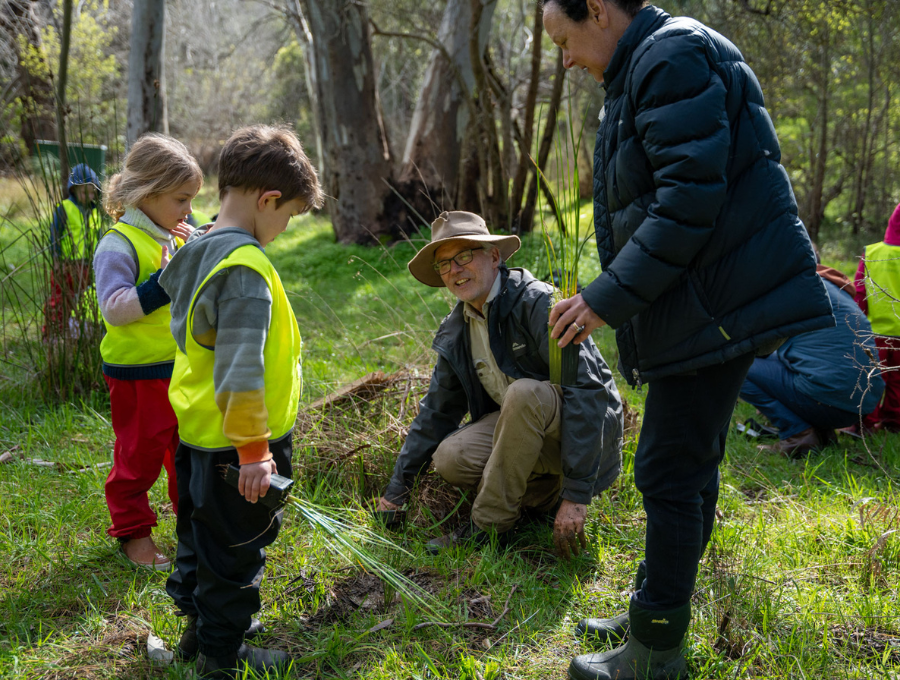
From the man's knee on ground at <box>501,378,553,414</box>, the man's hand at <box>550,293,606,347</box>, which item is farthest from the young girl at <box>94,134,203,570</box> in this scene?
the man's hand at <box>550,293,606,347</box>

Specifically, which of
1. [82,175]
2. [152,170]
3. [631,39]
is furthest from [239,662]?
[82,175]

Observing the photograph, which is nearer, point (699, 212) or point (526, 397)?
point (699, 212)

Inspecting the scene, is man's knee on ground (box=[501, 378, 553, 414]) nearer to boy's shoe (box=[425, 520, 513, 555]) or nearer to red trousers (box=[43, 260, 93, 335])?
boy's shoe (box=[425, 520, 513, 555])

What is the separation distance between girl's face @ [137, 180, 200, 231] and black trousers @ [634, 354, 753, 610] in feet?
6.15

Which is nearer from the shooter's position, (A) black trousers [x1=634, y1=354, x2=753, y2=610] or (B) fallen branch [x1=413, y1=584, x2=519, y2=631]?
(A) black trousers [x1=634, y1=354, x2=753, y2=610]

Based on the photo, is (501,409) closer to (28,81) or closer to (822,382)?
(822,382)

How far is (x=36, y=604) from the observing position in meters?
2.53

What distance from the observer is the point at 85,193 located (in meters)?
3.81

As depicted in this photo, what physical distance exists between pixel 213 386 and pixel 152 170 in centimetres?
110

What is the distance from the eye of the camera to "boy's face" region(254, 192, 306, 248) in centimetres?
202

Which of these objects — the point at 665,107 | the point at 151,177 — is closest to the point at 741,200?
the point at 665,107

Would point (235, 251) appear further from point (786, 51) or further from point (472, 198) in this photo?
point (786, 51)

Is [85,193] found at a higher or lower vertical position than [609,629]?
higher

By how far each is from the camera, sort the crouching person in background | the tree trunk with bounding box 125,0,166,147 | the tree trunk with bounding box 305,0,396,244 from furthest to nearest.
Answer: the tree trunk with bounding box 305,0,396,244 → the tree trunk with bounding box 125,0,166,147 → the crouching person in background
